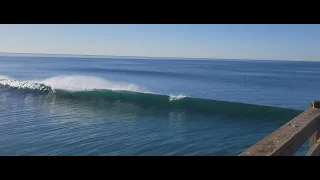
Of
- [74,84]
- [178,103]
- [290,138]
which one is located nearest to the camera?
[290,138]

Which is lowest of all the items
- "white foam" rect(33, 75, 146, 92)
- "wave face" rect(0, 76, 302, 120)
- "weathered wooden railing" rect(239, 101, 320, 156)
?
"weathered wooden railing" rect(239, 101, 320, 156)

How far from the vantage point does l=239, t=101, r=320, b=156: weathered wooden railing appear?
1.42 meters

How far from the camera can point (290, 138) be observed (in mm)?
1592

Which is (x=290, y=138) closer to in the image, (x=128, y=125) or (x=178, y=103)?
(x=128, y=125)

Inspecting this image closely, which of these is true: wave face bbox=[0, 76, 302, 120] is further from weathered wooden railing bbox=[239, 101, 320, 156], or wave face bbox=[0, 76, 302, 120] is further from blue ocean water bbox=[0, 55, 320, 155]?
weathered wooden railing bbox=[239, 101, 320, 156]

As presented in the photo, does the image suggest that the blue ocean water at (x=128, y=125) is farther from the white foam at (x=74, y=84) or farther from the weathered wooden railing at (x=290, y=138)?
the weathered wooden railing at (x=290, y=138)

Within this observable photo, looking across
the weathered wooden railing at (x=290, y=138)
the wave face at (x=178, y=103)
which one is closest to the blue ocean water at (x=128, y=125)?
the wave face at (x=178, y=103)

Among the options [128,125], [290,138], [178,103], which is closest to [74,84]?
[178,103]

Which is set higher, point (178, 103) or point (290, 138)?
point (178, 103)

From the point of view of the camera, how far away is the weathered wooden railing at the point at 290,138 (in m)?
1.42

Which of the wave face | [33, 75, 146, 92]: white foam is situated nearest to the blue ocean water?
the wave face
